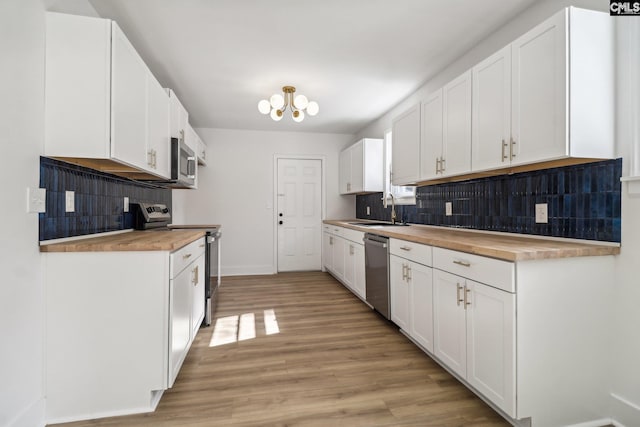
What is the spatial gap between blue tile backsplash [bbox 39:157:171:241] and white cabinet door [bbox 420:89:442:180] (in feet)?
8.50

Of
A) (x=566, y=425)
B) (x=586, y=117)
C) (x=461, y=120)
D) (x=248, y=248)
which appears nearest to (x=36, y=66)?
(x=461, y=120)

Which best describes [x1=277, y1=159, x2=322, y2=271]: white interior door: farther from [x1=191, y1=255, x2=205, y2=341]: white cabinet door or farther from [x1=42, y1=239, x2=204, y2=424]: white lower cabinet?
[x1=42, y1=239, x2=204, y2=424]: white lower cabinet

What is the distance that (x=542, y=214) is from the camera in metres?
2.04

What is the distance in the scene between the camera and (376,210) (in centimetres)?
488

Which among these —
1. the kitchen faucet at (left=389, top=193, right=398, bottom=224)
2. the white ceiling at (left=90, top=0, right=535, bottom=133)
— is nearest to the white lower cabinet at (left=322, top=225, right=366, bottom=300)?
the kitchen faucet at (left=389, top=193, right=398, bottom=224)

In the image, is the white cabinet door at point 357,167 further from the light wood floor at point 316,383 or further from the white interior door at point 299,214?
the light wood floor at point 316,383

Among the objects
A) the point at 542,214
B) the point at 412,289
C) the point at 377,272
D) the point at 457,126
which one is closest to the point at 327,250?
the point at 377,272

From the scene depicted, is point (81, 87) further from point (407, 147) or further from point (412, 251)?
point (407, 147)

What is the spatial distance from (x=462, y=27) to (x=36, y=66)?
2.69m

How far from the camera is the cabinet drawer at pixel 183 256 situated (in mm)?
1808

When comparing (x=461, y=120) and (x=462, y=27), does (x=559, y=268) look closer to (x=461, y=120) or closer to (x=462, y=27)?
(x=461, y=120)

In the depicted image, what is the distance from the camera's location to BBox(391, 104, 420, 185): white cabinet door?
118 inches

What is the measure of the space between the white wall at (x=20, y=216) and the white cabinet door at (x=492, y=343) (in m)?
2.22

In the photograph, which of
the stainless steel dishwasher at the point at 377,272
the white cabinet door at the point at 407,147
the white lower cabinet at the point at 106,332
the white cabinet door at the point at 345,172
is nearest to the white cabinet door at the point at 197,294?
the white lower cabinet at the point at 106,332
